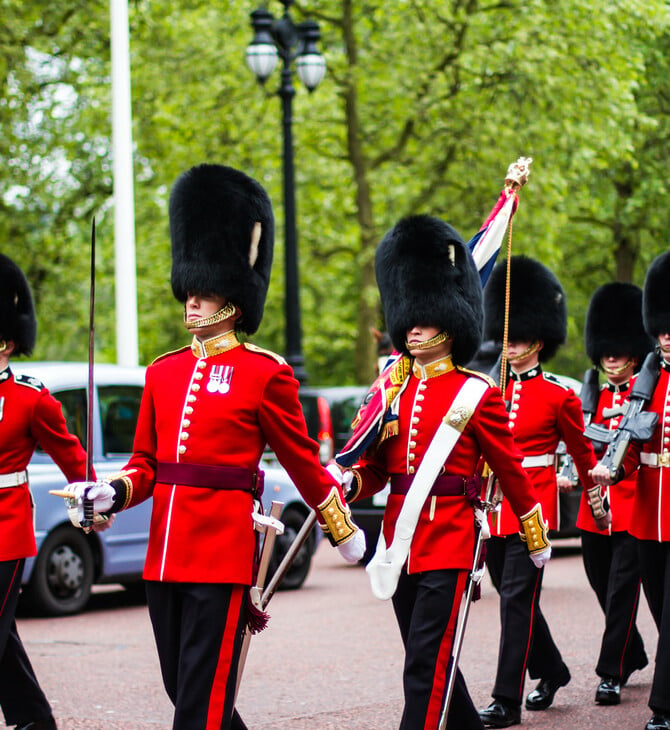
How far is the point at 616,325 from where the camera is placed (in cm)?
894

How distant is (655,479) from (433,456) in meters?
1.98

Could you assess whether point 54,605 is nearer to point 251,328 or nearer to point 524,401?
point 524,401

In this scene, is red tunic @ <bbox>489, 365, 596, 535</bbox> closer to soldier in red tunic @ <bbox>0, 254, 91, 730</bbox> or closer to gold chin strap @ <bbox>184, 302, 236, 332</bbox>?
soldier in red tunic @ <bbox>0, 254, 91, 730</bbox>

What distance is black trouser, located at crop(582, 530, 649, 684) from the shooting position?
769 centimetres

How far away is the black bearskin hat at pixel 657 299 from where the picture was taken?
300 inches

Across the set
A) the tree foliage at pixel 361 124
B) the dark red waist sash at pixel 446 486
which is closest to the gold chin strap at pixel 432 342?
the dark red waist sash at pixel 446 486

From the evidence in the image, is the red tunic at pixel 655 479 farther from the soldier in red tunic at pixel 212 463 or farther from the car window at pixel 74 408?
the car window at pixel 74 408

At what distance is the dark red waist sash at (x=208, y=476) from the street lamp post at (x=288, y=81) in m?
11.2

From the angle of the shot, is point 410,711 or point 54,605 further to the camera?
point 54,605

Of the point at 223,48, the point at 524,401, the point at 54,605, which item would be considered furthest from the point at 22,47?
the point at 524,401

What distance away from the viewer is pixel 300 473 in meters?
Result: 5.25

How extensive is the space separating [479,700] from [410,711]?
6.95 ft

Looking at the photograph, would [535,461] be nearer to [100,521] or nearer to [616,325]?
[616,325]

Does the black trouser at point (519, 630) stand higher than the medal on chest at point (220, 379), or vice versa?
the medal on chest at point (220, 379)
